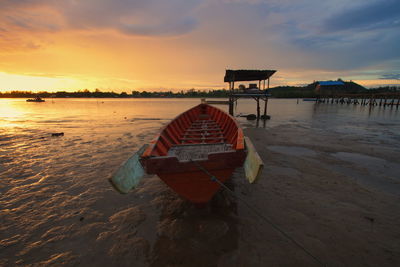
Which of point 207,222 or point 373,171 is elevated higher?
point 373,171

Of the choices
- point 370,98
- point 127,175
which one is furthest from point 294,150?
point 370,98

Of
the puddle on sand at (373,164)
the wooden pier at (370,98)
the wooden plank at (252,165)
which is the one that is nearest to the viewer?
the wooden plank at (252,165)

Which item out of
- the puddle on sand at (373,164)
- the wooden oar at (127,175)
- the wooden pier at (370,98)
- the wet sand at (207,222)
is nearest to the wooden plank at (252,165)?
the wet sand at (207,222)

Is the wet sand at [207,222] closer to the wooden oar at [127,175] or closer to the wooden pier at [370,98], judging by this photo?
the wooden oar at [127,175]

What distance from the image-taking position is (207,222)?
11.8 feet

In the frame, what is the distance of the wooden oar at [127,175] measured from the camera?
2.64 m

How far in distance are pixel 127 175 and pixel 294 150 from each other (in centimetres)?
760

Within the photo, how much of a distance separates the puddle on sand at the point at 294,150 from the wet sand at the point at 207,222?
169 cm

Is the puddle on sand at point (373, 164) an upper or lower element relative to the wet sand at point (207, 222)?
upper

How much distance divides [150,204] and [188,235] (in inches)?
56.3

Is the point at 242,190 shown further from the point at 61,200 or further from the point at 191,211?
the point at 61,200

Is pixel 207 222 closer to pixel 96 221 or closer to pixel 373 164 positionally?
pixel 96 221

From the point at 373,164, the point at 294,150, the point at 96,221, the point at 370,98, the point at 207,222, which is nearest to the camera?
the point at 207,222

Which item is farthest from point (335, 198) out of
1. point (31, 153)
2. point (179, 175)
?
point (31, 153)
